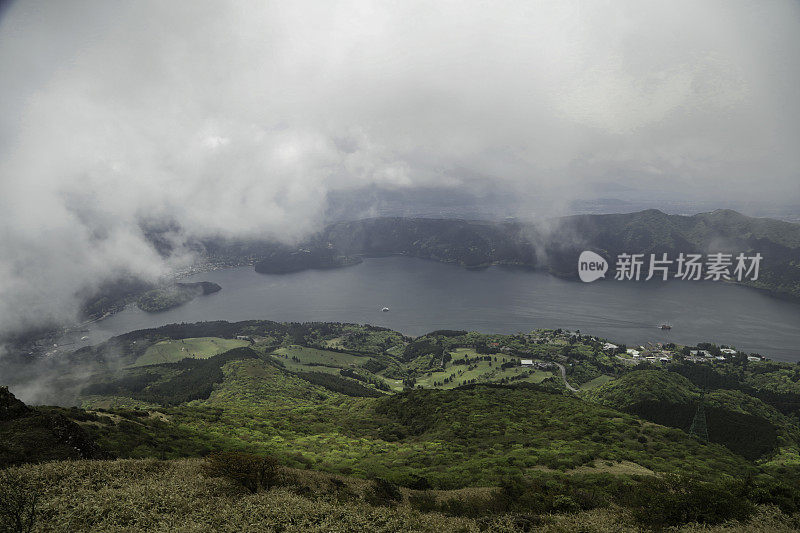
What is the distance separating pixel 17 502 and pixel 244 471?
6.70 m

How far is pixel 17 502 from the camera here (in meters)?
10.0

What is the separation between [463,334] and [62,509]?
178 meters

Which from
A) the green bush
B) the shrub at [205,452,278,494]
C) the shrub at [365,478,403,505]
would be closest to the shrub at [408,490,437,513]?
the shrub at [365,478,403,505]

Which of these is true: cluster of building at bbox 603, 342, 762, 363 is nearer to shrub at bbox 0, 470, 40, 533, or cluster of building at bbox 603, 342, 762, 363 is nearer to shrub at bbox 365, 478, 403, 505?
shrub at bbox 365, 478, 403, 505

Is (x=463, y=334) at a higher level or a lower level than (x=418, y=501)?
lower

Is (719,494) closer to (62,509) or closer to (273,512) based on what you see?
(273,512)

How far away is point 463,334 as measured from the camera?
590 feet

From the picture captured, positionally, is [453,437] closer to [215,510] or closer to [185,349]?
[215,510]

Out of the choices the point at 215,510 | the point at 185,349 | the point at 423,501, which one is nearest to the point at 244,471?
the point at 215,510

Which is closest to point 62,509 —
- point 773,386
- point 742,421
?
point 742,421

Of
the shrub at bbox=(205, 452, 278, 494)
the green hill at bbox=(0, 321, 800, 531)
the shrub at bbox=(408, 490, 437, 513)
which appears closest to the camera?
the green hill at bbox=(0, 321, 800, 531)

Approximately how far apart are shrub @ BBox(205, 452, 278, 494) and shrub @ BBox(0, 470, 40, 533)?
5.40 metres

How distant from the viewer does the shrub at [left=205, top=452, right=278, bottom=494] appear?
14.1 meters

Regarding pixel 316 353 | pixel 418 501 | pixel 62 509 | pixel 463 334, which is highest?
pixel 62 509
